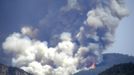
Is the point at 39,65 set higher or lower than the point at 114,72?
higher

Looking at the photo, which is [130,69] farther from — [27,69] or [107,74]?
[27,69]

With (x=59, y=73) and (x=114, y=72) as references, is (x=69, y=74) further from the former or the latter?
(x=114, y=72)

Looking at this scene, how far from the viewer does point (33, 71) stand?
175 m

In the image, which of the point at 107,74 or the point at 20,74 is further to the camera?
the point at 20,74

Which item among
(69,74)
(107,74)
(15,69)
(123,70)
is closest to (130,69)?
(123,70)

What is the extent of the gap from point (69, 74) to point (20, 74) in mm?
30093

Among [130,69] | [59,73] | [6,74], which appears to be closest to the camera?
[130,69]

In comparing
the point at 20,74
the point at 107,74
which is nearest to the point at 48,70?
the point at 20,74

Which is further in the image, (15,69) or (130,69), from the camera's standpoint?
(15,69)

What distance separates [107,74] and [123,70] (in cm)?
703

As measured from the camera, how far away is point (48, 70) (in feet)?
565

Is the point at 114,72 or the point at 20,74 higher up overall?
the point at 20,74

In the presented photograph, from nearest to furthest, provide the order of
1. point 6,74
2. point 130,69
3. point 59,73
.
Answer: point 130,69 < point 6,74 < point 59,73

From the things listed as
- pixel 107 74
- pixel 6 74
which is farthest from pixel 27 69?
pixel 107 74
